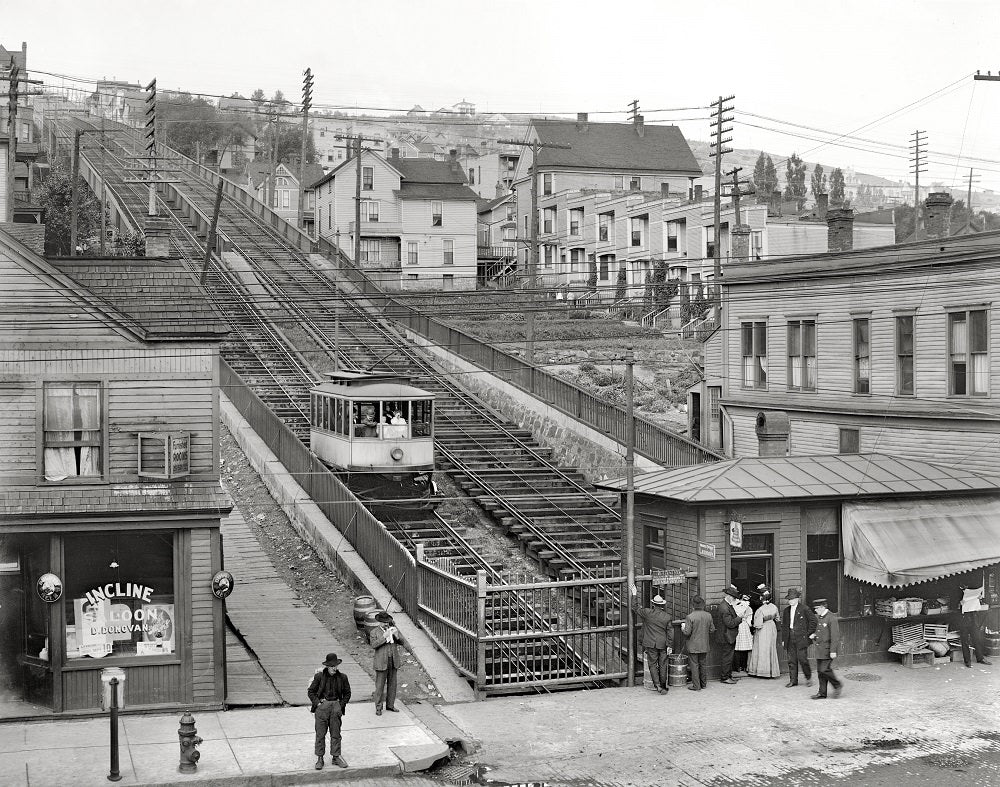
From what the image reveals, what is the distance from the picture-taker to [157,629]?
19031mm

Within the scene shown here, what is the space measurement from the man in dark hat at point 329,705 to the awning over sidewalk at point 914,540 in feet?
33.6

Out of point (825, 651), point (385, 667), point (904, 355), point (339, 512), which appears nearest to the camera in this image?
point (385, 667)

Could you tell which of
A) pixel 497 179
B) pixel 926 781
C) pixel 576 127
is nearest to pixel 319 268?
pixel 576 127

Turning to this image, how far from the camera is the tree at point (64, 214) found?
237 feet

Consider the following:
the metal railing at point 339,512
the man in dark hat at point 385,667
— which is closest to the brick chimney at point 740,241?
the metal railing at point 339,512

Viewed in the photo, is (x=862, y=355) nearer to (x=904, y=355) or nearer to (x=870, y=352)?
(x=870, y=352)

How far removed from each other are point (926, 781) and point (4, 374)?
587 inches

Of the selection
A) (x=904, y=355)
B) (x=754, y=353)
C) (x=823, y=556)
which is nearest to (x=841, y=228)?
(x=754, y=353)

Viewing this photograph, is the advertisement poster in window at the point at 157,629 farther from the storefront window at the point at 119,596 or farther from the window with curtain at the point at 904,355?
the window with curtain at the point at 904,355

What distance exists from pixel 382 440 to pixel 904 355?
1435cm

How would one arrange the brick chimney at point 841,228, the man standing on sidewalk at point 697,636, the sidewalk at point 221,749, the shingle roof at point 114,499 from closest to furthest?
the sidewalk at point 221,749, the shingle roof at point 114,499, the man standing on sidewalk at point 697,636, the brick chimney at point 841,228

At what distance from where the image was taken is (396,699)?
19.8 meters

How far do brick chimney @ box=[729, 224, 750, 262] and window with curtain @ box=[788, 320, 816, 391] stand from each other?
20.0 metres

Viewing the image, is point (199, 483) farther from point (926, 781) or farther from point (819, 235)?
point (819, 235)
